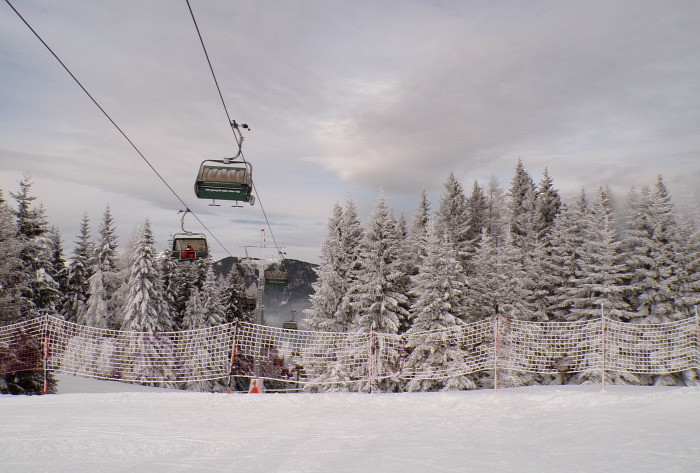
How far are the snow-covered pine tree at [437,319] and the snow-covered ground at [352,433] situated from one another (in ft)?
39.4

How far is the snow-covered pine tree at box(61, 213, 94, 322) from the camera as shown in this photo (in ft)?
129

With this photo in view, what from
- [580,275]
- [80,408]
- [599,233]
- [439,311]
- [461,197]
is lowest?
[80,408]

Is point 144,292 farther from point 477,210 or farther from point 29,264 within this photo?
point 477,210

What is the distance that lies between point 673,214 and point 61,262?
49.3m

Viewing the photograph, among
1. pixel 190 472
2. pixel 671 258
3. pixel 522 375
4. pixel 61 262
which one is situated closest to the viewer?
pixel 190 472

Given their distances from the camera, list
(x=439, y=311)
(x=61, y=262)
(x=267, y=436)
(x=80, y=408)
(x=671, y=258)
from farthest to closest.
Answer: (x=61, y=262) < (x=671, y=258) < (x=439, y=311) < (x=80, y=408) < (x=267, y=436)

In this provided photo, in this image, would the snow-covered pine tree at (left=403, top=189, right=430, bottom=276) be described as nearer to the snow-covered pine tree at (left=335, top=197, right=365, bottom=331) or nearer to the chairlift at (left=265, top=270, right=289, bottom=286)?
the snow-covered pine tree at (left=335, top=197, right=365, bottom=331)

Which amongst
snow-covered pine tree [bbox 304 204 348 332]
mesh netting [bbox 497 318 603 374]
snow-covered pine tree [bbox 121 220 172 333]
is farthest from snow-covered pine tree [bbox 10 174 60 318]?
mesh netting [bbox 497 318 603 374]

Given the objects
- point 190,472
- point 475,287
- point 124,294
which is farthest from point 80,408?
point 124,294

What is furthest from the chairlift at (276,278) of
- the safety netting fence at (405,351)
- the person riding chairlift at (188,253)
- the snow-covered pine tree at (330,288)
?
the person riding chairlift at (188,253)

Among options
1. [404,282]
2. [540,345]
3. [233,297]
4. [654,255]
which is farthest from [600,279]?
[233,297]

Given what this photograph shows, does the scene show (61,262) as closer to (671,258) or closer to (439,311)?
(439,311)

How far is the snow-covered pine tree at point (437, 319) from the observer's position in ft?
76.1

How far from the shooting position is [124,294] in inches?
1501
